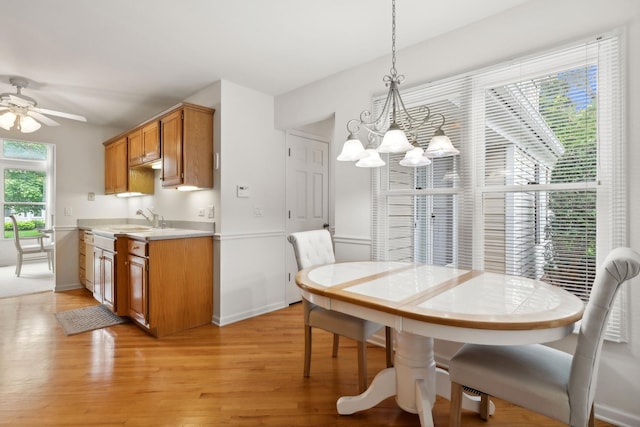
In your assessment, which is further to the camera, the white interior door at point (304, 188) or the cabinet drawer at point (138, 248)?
the white interior door at point (304, 188)

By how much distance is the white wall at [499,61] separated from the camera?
1.62m

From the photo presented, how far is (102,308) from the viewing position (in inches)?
140

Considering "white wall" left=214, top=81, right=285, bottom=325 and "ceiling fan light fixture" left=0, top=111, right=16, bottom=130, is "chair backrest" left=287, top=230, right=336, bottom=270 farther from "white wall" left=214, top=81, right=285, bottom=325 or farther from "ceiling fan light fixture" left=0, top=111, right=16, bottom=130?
"ceiling fan light fixture" left=0, top=111, right=16, bottom=130

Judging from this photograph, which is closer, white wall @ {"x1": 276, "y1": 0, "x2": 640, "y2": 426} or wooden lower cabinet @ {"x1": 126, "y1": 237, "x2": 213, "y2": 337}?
white wall @ {"x1": 276, "y1": 0, "x2": 640, "y2": 426}

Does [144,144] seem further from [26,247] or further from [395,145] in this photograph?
[26,247]

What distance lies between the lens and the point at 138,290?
2.87 metres

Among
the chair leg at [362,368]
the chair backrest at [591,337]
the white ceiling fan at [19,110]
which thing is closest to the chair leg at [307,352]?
the chair leg at [362,368]

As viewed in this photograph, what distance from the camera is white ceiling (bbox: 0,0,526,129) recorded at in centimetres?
202

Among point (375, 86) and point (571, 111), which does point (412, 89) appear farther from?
point (571, 111)

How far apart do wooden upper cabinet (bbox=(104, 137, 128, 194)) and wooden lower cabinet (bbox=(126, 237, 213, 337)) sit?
1.54m

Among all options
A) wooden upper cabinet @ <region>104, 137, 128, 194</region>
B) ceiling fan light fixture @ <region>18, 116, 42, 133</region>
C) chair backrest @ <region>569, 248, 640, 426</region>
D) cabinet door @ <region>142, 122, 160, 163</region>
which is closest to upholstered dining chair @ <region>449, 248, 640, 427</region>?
chair backrest @ <region>569, 248, 640, 426</region>

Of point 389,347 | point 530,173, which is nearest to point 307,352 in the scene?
point 389,347

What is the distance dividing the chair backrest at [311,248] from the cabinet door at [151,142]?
212 cm

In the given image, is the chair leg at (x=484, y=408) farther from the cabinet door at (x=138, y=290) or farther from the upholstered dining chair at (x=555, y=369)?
the cabinet door at (x=138, y=290)
